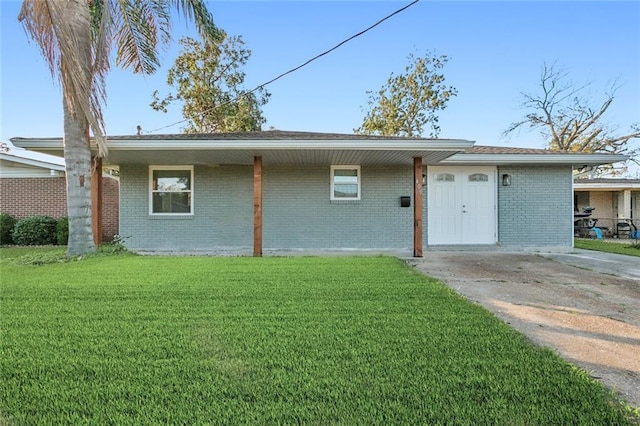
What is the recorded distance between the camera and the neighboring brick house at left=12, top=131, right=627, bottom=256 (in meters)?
9.36

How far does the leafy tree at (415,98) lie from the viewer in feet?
74.3

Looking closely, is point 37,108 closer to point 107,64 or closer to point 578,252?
point 107,64

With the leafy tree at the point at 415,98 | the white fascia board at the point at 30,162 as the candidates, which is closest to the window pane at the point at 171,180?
the white fascia board at the point at 30,162

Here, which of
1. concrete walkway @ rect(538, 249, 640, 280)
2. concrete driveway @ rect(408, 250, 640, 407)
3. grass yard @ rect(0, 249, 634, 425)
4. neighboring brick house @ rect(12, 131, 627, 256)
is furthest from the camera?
neighboring brick house @ rect(12, 131, 627, 256)

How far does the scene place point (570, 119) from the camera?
82.7ft

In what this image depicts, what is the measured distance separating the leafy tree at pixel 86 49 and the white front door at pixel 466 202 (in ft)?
21.7

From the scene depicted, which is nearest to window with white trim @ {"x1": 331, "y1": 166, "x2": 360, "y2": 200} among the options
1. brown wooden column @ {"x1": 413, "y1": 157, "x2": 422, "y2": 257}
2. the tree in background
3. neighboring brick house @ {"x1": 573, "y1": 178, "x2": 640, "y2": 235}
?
brown wooden column @ {"x1": 413, "y1": 157, "x2": 422, "y2": 257}

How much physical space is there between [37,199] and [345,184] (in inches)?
426

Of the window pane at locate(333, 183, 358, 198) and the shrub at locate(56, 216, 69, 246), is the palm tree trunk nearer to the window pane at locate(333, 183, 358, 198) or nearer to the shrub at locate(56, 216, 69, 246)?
the shrub at locate(56, 216, 69, 246)

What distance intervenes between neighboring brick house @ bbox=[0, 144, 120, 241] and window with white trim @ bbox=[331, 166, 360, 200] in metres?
8.05

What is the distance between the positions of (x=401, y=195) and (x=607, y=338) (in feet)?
21.6

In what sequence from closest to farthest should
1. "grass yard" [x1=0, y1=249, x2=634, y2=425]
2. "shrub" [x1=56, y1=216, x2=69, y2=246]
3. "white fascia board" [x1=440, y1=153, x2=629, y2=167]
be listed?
1. "grass yard" [x1=0, y1=249, x2=634, y2=425]
2. "white fascia board" [x1=440, y1=153, x2=629, y2=167]
3. "shrub" [x1=56, y1=216, x2=69, y2=246]

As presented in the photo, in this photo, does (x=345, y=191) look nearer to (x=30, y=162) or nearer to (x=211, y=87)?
(x=30, y=162)

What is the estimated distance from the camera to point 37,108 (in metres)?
9.45
